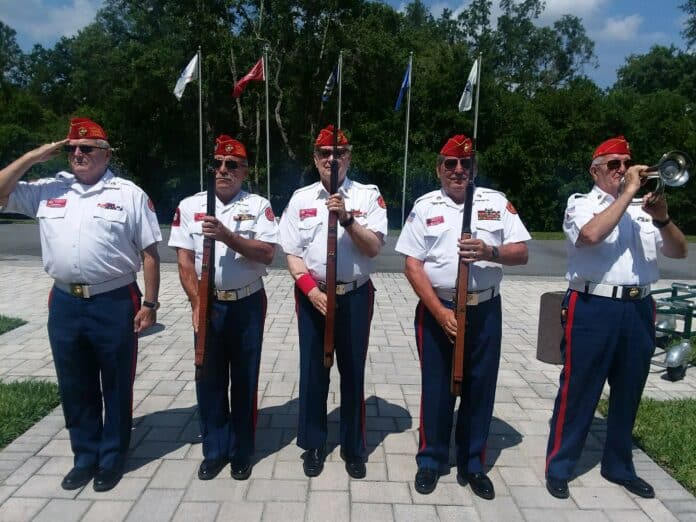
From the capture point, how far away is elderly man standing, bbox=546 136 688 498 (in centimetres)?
327

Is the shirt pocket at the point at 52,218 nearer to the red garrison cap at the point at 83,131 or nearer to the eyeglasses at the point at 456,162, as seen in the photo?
the red garrison cap at the point at 83,131

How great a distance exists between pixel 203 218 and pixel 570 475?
267cm

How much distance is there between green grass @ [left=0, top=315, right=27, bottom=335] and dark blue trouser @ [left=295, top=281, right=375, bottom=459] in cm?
508

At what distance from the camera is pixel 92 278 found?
10.9 feet

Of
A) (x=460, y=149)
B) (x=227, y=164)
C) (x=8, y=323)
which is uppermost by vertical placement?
(x=460, y=149)

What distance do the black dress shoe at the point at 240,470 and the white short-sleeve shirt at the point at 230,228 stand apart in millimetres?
1113

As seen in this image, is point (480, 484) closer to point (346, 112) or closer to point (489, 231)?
point (489, 231)

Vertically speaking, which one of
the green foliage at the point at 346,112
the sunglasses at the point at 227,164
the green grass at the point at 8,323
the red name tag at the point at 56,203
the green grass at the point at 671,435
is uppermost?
the green foliage at the point at 346,112

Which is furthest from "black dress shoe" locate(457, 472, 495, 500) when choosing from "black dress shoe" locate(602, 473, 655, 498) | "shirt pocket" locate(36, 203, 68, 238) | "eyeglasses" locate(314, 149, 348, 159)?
"shirt pocket" locate(36, 203, 68, 238)

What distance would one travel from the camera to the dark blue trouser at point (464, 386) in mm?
3357

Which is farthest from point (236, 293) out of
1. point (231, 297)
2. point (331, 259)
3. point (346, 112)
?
point (346, 112)

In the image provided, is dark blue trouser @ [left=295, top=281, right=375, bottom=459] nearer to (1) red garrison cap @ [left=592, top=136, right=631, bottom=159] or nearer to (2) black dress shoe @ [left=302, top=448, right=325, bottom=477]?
(2) black dress shoe @ [left=302, top=448, right=325, bottom=477]

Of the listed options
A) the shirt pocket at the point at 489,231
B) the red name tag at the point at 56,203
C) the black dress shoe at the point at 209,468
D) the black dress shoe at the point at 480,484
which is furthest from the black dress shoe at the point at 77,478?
the shirt pocket at the point at 489,231

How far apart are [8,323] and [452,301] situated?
245 inches
